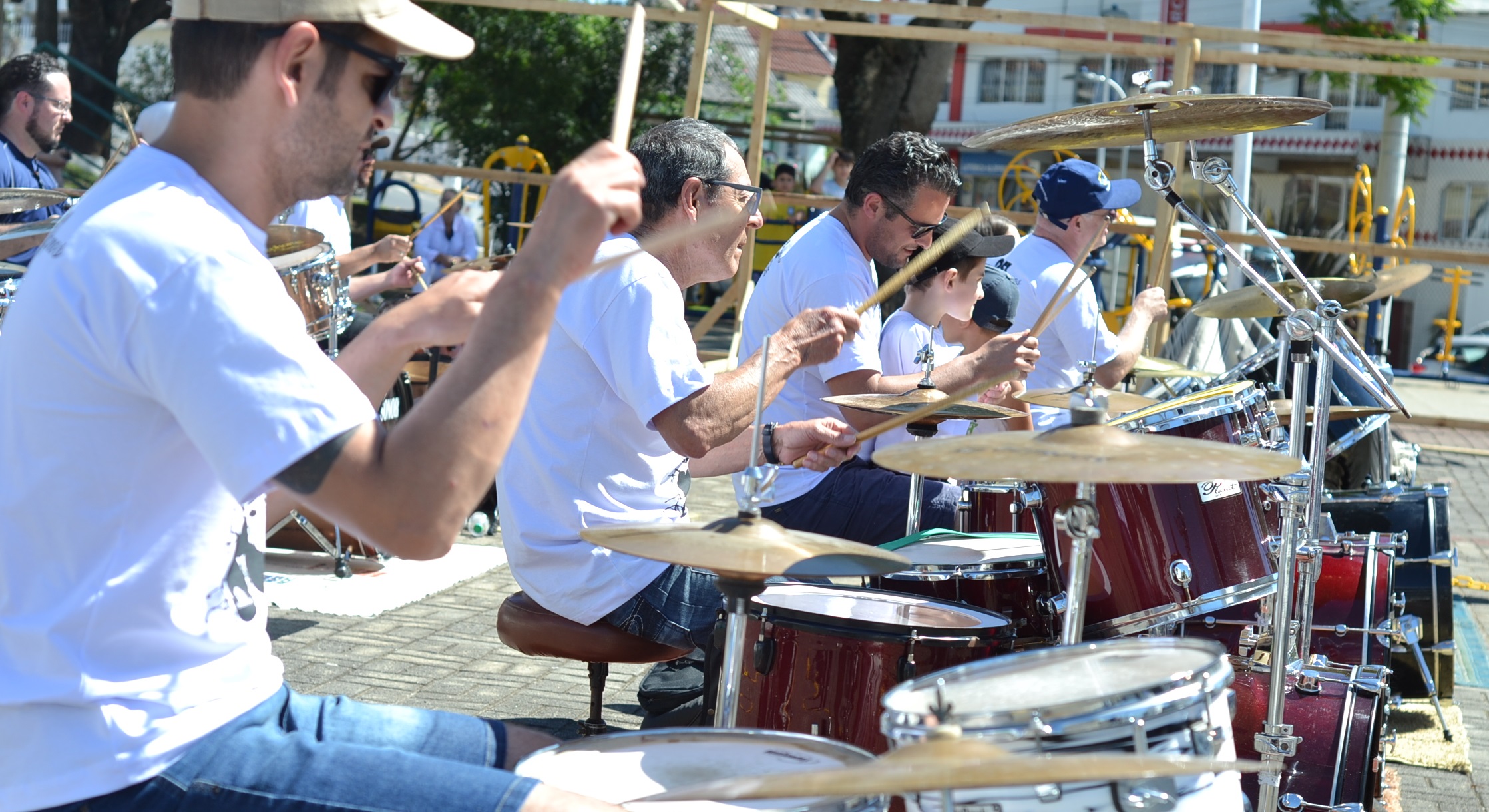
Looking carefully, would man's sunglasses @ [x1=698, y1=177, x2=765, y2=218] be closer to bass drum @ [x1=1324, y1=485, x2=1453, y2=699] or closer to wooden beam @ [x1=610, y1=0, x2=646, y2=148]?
wooden beam @ [x1=610, y1=0, x2=646, y2=148]

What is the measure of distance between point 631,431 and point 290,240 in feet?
5.87

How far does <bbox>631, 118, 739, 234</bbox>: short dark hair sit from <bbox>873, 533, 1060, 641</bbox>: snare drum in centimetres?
99

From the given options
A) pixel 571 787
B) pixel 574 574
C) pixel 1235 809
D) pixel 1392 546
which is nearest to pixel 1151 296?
pixel 1392 546

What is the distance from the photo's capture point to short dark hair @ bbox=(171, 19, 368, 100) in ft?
5.04

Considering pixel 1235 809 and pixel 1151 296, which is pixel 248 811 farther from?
pixel 1151 296

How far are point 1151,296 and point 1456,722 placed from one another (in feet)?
6.29

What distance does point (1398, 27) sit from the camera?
1983cm

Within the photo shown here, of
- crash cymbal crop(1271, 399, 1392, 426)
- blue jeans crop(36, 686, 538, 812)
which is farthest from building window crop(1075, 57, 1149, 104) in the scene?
blue jeans crop(36, 686, 538, 812)

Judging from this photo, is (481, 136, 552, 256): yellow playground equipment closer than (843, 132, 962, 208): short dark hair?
No

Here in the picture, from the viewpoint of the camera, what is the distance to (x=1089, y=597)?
3.05m

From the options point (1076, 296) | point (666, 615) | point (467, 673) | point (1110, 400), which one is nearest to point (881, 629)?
point (666, 615)

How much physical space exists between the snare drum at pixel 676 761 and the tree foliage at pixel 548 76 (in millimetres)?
18602

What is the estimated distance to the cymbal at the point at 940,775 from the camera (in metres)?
1.33

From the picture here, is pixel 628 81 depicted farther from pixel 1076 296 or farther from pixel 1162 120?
pixel 1076 296
